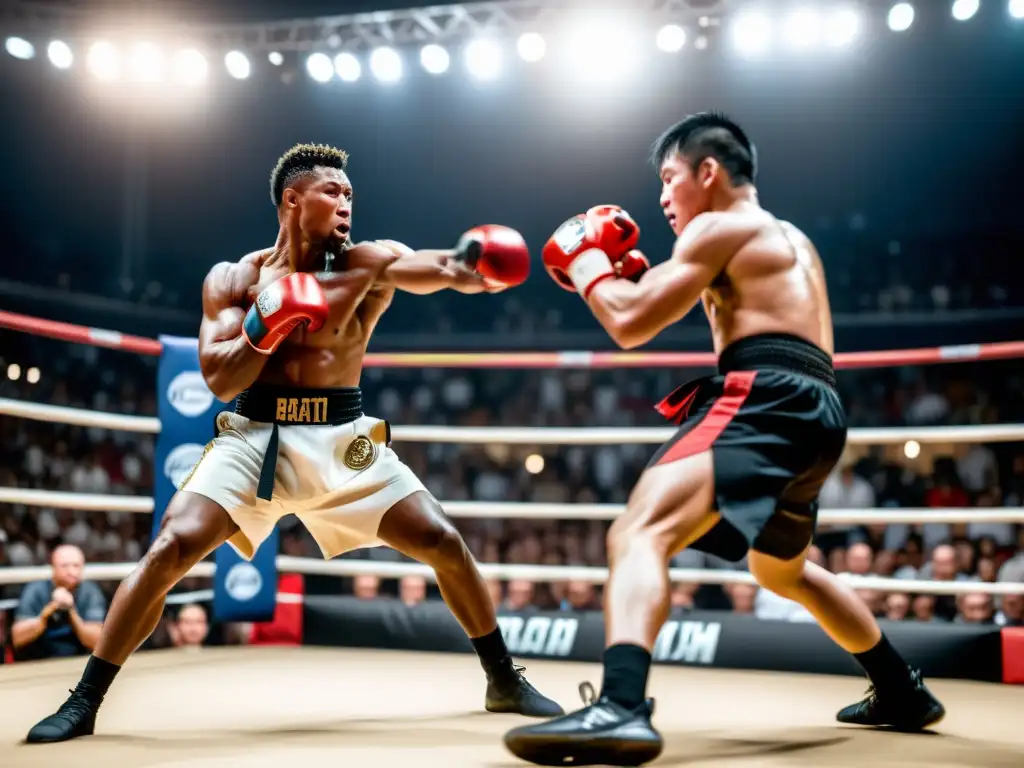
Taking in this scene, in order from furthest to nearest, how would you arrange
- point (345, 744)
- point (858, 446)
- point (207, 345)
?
point (858, 446), point (207, 345), point (345, 744)

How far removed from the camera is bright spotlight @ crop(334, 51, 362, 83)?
7207mm

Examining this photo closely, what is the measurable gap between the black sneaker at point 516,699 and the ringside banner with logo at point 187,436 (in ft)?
4.36

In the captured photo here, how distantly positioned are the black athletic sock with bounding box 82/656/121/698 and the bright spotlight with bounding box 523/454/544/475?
18.8 feet

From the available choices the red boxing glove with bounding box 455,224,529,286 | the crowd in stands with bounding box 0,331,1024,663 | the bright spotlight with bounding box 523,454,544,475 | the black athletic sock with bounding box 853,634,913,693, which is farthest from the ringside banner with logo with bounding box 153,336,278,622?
the bright spotlight with bounding box 523,454,544,475

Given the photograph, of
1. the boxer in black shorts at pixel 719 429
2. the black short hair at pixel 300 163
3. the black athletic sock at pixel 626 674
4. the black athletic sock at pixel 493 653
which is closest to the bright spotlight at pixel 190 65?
the black short hair at pixel 300 163

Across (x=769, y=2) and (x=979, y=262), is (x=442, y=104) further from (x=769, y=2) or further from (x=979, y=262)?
(x=979, y=262)

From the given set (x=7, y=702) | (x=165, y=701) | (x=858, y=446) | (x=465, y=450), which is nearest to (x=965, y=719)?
(x=165, y=701)

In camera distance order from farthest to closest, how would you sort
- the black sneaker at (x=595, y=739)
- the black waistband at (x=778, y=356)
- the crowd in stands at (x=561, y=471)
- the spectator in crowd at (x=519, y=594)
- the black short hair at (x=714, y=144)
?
the crowd in stands at (x=561, y=471)
the spectator in crowd at (x=519, y=594)
the black short hair at (x=714, y=144)
the black waistband at (x=778, y=356)
the black sneaker at (x=595, y=739)

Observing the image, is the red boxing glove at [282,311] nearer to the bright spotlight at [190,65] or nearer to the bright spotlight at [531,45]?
the bright spotlight at [531,45]

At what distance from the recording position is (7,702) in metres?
2.32

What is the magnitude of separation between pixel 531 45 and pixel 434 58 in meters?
0.75

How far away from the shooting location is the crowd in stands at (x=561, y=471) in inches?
204

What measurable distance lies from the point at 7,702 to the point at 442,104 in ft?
23.3

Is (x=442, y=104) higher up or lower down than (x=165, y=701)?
higher up
